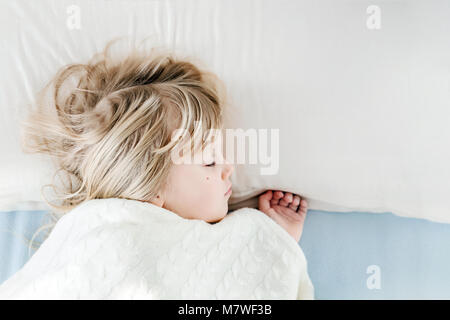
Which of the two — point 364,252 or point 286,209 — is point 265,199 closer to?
point 286,209

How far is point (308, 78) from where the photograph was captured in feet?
3.16

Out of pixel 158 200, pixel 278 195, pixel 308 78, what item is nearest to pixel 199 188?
pixel 158 200

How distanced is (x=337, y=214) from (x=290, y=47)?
1.27 ft

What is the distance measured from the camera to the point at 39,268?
0.84 m

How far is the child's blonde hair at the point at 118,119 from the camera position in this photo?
2.95 ft

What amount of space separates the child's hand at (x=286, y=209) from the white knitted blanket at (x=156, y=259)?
0.07 metres

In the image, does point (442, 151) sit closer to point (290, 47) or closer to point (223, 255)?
point (290, 47)

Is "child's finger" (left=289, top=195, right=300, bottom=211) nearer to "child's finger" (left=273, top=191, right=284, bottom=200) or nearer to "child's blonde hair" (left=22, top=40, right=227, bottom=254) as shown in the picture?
"child's finger" (left=273, top=191, right=284, bottom=200)

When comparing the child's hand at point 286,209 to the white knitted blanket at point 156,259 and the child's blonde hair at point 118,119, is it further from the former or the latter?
the child's blonde hair at point 118,119

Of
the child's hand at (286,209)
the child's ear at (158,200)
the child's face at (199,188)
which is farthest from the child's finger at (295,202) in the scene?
the child's ear at (158,200)

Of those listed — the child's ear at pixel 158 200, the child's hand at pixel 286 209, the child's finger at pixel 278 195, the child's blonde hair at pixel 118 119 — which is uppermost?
the child's blonde hair at pixel 118 119

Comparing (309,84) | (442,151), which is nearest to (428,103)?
(442,151)

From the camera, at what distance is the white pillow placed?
950 mm

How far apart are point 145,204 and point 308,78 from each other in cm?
43
